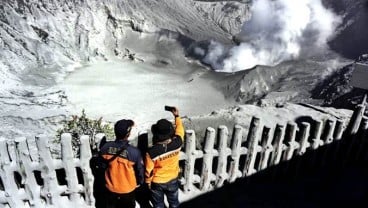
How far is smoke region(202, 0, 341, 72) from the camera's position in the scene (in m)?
20.4

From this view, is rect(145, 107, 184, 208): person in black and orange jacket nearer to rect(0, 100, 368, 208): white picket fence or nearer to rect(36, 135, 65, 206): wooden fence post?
rect(0, 100, 368, 208): white picket fence

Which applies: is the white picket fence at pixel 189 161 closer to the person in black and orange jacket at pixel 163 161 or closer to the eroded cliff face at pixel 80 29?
the person in black and orange jacket at pixel 163 161

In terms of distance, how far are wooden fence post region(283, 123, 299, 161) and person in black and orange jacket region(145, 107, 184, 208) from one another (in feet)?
6.01

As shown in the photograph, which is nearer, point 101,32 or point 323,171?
point 323,171

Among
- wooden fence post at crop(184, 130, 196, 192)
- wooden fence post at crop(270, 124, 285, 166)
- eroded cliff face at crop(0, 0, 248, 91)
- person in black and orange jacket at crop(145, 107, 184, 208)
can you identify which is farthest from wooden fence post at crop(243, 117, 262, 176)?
eroded cliff face at crop(0, 0, 248, 91)

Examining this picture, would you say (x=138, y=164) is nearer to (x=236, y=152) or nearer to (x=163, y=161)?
(x=163, y=161)

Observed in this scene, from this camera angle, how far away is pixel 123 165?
14.8ft

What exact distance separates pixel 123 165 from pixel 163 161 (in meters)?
0.48

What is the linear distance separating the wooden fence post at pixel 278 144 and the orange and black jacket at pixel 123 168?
2211mm

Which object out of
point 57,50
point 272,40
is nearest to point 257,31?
Result: point 272,40

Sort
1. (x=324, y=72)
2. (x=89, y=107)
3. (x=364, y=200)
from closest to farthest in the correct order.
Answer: (x=364, y=200) < (x=89, y=107) < (x=324, y=72)

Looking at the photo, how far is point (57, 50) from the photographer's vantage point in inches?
682

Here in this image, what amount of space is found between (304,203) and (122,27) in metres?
16.1

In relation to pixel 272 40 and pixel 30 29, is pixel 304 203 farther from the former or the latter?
pixel 272 40
